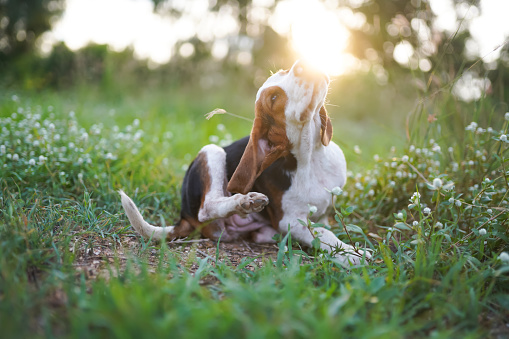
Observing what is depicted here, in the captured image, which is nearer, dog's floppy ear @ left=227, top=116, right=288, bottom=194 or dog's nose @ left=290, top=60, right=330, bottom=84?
dog's nose @ left=290, top=60, right=330, bottom=84

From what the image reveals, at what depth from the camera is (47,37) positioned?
11664 millimetres

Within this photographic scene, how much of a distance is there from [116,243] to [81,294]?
100 centimetres

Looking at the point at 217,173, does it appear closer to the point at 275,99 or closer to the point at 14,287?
the point at 275,99

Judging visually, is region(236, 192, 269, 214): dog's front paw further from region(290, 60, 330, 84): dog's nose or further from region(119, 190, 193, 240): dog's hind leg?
region(290, 60, 330, 84): dog's nose

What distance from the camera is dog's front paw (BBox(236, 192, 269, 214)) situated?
2.26 m

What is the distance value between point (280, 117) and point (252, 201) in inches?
21.1

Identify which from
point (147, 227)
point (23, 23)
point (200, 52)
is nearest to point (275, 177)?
point (147, 227)

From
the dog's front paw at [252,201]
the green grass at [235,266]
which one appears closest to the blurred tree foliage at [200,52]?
the green grass at [235,266]

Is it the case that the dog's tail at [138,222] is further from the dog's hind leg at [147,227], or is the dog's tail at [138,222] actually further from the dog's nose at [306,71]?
the dog's nose at [306,71]

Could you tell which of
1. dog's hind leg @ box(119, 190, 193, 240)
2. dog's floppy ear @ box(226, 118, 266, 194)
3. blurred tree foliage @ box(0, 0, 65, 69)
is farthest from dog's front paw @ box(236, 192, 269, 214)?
blurred tree foliage @ box(0, 0, 65, 69)

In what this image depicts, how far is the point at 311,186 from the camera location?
2621 millimetres

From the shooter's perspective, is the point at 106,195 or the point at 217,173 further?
the point at 106,195

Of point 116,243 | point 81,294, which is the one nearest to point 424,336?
point 81,294

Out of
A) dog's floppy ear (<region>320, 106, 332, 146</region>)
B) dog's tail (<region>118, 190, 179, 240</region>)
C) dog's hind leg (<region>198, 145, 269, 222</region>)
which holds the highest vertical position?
dog's floppy ear (<region>320, 106, 332, 146</region>)
